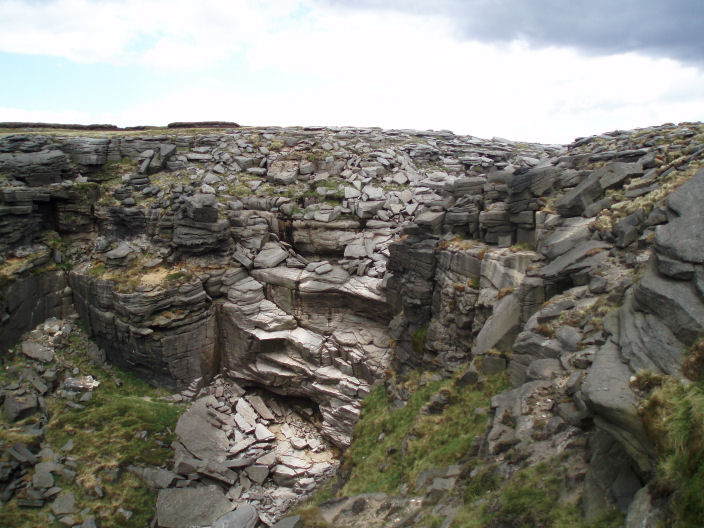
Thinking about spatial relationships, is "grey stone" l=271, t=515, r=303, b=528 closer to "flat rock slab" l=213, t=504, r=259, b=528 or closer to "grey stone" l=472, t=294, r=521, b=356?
"grey stone" l=472, t=294, r=521, b=356

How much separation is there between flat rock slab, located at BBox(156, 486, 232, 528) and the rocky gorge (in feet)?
0.28

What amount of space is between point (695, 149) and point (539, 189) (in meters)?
3.99

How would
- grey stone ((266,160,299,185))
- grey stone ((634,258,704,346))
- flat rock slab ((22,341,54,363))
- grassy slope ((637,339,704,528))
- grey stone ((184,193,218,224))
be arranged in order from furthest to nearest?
1. grey stone ((266,160,299,185))
2. grey stone ((184,193,218,224))
3. flat rock slab ((22,341,54,363))
4. grey stone ((634,258,704,346))
5. grassy slope ((637,339,704,528))

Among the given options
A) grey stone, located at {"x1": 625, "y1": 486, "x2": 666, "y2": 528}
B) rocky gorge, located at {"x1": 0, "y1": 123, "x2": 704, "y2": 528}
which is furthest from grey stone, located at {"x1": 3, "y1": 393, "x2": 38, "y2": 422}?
grey stone, located at {"x1": 625, "y1": 486, "x2": 666, "y2": 528}

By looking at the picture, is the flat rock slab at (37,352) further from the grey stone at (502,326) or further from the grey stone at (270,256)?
the grey stone at (502,326)

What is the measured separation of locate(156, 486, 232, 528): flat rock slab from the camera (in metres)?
15.8

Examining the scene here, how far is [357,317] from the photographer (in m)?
21.2

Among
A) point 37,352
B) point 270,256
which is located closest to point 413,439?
point 270,256

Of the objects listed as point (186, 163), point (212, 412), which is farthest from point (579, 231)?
point (186, 163)

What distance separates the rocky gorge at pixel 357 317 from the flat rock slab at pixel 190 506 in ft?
0.28

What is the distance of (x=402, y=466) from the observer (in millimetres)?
11914

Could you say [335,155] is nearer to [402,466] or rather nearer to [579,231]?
[579,231]

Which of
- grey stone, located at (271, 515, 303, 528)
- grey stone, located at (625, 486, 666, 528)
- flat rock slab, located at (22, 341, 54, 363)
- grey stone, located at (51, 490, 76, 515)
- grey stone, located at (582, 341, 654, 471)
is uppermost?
grey stone, located at (582, 341, 654, 471)

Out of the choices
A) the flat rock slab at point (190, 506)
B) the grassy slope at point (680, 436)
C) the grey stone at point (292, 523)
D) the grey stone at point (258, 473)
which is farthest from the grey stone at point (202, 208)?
the grassy slope at point (680, 436)
